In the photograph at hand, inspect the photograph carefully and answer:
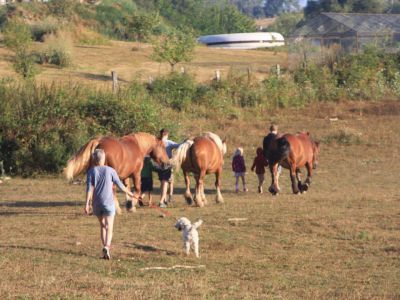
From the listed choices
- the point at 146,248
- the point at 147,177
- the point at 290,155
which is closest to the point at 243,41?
the point at 290,155

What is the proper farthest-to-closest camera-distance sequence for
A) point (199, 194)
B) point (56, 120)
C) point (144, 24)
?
point (144, 24)
point (56, 120)
point (199, 194)

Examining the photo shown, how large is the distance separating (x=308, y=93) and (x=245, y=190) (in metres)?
21.9

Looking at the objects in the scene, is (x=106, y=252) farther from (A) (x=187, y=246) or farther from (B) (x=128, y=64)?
(B) (x=128, y=64)

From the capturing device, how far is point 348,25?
204ft

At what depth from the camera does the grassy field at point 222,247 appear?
37.7 feet

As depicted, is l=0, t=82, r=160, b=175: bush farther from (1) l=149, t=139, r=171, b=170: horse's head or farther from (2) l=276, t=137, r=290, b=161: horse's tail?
(1) l=149, t=139, r=171, b=170: horse's head

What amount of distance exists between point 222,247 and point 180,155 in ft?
17.2

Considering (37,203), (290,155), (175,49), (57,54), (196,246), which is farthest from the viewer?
(57,54)

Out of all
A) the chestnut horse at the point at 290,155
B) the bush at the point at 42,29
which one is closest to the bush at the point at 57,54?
the bush at the point at 42,29

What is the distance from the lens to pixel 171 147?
2114 cm

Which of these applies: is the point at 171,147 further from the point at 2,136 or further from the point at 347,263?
the point at 2,136

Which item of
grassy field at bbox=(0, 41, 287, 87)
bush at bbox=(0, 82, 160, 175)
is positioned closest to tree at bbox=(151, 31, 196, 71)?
grassy field at bbox=(0, 41, 287, 87)

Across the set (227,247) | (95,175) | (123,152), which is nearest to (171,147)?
(123,152)

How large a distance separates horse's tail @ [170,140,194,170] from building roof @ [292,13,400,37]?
43.1 metres
